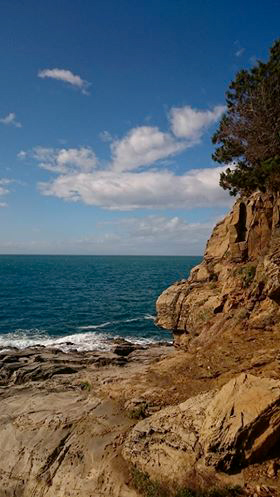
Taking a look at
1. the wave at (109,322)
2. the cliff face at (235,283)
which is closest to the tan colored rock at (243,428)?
the cliff face at (235,283)

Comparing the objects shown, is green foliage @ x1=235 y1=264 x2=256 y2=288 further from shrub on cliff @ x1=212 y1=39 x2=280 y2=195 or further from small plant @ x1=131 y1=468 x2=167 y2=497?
small plant @ x1=131 y1=468 x2=167 y2=497

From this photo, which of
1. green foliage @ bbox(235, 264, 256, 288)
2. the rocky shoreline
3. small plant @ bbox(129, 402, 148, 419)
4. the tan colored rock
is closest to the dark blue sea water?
the rocky shoreline

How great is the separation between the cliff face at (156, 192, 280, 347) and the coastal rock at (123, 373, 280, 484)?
245 inches

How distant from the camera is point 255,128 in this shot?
24.8 meters

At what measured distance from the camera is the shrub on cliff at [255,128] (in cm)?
2352

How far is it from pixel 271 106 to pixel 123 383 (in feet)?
70.7

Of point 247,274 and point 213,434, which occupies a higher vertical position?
point 247,274

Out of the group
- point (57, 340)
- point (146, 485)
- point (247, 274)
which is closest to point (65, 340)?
point (57, 340)

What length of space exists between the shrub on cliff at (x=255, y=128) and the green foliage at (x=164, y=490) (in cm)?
1782

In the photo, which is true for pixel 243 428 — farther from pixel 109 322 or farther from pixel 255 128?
pixel 109 322

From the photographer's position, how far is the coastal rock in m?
11.1

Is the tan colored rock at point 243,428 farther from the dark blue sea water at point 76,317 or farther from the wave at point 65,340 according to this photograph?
the dark blue sea water at point 76,317

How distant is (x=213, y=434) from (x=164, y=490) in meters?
2.49

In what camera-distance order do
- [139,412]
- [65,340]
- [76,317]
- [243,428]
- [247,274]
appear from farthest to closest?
[76,317]
[65,340]
[247,274]
[139,412]
[243,428]
